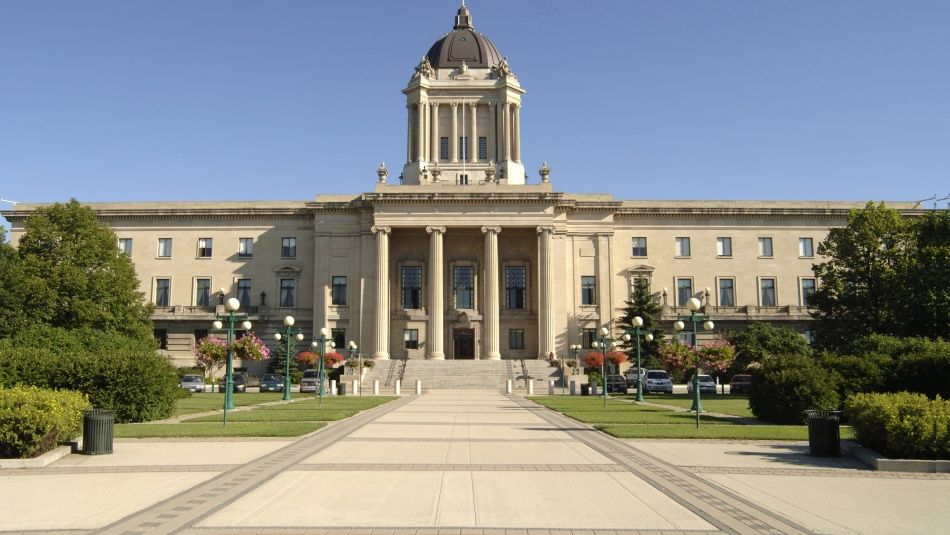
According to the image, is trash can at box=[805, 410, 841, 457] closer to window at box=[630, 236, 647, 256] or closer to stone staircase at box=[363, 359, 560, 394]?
stone staircase at box=[363, 359, 560, 394]

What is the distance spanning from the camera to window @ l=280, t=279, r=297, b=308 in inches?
2835

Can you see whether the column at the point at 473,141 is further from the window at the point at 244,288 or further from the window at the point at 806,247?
the window at the point at 806,247

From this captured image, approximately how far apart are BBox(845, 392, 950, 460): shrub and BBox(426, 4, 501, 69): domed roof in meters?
70.8

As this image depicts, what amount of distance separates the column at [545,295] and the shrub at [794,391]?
37944 mm

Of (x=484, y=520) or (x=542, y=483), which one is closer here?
(x=484, y=520)

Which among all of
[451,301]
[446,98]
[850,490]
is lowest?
[850,490]

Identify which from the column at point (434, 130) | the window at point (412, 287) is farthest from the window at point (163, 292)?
the column at point (434, 130)

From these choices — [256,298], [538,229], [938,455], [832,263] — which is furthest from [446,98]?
[938,455]

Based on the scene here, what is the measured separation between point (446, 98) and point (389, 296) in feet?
73.9

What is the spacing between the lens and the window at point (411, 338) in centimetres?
7006

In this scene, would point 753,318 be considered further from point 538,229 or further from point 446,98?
point 446,98

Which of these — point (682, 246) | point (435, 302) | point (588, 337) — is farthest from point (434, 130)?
point (682, 246)

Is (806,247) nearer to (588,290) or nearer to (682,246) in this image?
(682,246)

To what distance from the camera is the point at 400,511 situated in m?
10.8
